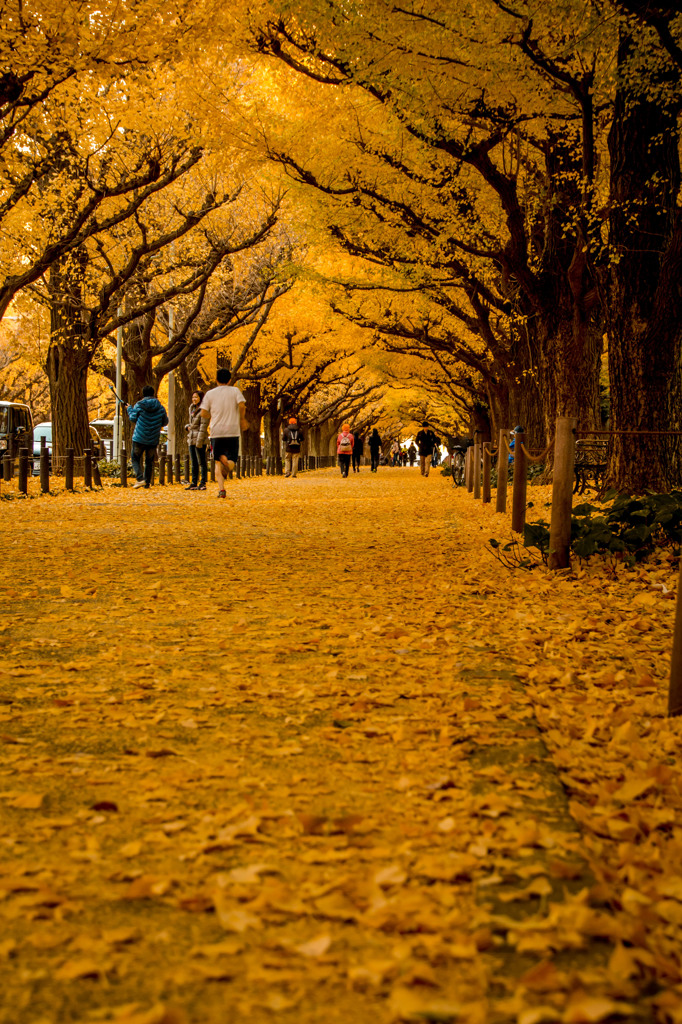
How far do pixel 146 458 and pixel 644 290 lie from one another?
13908mm

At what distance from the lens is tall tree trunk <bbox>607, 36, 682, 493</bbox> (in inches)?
401

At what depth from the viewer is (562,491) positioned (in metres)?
7.46

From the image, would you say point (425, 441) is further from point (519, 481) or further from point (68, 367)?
point (519, 481)

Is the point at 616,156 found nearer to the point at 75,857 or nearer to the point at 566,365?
the point at 566,365

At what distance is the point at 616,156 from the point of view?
10.8 meters

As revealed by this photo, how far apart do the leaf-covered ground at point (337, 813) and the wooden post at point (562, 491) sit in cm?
134

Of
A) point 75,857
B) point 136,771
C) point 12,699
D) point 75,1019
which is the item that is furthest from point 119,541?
point 75,1019

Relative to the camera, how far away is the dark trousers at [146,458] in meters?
21.4

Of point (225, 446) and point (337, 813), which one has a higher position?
point (225, 446)

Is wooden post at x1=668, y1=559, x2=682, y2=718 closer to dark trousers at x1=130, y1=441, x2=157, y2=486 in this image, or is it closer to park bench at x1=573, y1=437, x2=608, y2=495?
park bench at x1=573, y1=437, x2=608, y2=495

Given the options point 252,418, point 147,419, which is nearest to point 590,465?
point 147,419

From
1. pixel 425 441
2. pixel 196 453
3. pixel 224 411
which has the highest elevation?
pixel 224 411

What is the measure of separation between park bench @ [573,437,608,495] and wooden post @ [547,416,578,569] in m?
6.04

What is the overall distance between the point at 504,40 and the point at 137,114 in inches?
309
